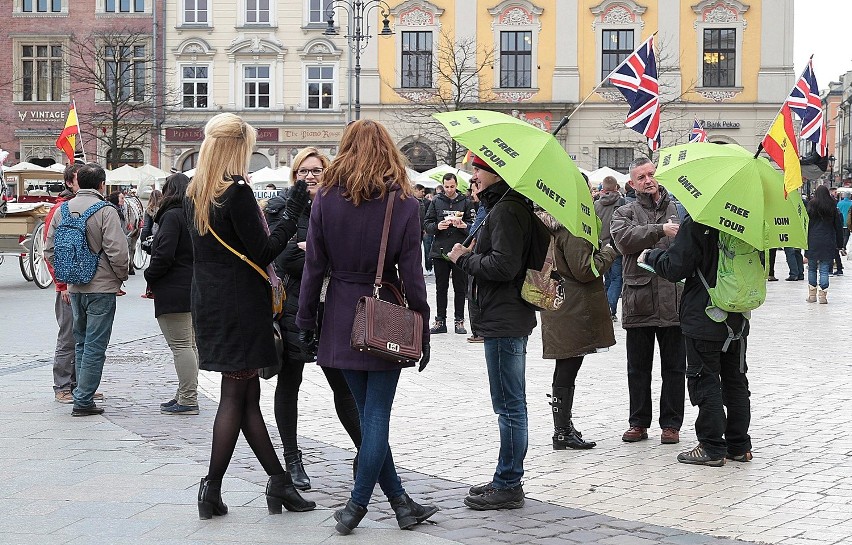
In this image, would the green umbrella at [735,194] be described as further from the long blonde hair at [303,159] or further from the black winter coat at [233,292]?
the black winter coat at [233,292]

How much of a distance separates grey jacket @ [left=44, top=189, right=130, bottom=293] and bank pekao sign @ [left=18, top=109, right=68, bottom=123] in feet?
133

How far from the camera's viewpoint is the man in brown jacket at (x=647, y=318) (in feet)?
25.4

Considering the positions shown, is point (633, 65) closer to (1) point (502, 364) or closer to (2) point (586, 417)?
(2) point (586, 417)

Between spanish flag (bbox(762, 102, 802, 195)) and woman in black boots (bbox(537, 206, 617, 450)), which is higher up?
spanish flag (bbox(762, 102, 802, 195))

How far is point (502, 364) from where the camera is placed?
20.2 feet

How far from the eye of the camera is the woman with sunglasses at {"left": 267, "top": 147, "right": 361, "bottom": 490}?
6.35m

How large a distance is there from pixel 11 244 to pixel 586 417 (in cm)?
1529

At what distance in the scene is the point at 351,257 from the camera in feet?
18.2

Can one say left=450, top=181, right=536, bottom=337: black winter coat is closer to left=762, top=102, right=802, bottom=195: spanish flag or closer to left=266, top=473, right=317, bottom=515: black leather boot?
left=266, top=473, right=317, bottom=515: black leather boot

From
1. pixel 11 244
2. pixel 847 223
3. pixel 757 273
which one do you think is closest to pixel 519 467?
pixel 757 273

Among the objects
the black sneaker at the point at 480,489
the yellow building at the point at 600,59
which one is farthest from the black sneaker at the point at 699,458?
the yellow building at the point at 600,59

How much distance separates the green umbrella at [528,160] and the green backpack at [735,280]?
126 centimetres

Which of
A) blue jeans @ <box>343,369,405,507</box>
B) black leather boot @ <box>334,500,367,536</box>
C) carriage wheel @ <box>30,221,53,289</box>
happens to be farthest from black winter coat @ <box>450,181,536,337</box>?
carriage wheel @ <box>30,221,53,289</box>

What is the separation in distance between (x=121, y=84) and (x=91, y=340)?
39823 millimetres
